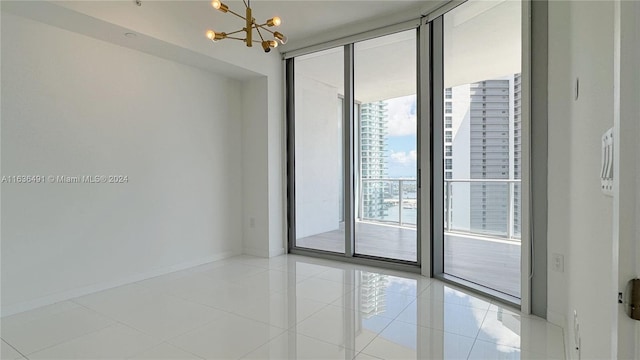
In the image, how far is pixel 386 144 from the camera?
4195 millimetres

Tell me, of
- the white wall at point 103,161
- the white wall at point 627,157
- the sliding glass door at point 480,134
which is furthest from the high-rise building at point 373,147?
the white wall at point 627,157

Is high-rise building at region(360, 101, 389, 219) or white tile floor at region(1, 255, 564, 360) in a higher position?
high-rise building at region(360, 101, 389, 219)

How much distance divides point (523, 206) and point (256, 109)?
3442 mm

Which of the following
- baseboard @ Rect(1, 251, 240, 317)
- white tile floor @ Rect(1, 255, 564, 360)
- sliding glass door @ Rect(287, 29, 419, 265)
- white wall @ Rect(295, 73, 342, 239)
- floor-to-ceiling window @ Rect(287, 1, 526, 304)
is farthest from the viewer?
white wall @ Rect(295, 73, 342, 239)

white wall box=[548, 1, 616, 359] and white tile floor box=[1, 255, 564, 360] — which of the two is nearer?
white wall box=[548, 1, 616, 359]

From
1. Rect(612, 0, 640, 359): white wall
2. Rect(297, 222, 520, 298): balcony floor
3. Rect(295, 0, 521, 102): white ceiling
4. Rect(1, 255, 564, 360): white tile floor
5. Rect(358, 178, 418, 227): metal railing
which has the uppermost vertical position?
Rect(295, 0, 521, 102): white ceiling

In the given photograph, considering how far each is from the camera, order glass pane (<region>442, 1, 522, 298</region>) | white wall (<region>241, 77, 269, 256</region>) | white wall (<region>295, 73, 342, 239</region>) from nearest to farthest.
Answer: glass pane (<region>442, 1, 522, 298</region>) → white wall (<region>241, 77, 269, 256</region>) → white wall (<region>295, 73, 342, 239</region>)

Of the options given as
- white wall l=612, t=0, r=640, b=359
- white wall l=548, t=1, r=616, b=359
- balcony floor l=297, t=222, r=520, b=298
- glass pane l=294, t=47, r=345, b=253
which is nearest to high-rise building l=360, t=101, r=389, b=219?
glass pane l=294, t=47, r=345, b=253

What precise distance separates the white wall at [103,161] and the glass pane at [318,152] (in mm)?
1037

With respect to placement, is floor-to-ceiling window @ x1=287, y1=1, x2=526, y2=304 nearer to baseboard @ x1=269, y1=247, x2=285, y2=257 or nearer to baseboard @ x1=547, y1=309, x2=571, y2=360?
baseboard @ x1=269, y1=247, x2=285, y2=257

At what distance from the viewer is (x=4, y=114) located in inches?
107

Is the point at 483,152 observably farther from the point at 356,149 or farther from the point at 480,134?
the point at 356,149

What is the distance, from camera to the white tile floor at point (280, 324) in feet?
7.05

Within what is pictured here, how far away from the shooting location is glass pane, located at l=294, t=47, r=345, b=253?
4688 mm
